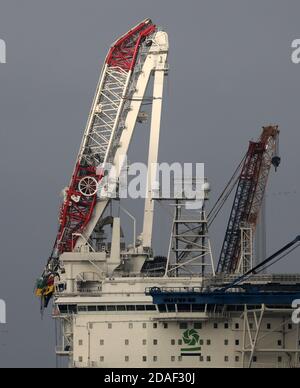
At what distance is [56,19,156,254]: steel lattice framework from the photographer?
172875mm

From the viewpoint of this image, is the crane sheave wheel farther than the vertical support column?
No

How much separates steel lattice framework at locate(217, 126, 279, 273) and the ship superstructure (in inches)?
2.5

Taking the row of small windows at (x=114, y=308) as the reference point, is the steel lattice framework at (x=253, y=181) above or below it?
above

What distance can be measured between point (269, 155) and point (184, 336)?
1852 centimetres

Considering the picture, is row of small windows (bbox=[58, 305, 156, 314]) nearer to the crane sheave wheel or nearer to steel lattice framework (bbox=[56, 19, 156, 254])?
steel lattice framework (bbox=[56, 19, 156, 254])

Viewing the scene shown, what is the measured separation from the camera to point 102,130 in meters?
174

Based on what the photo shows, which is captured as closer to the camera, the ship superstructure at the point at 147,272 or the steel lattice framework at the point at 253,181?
the ship superstructure at the point at 147,272

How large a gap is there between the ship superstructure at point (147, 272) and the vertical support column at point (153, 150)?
0.20ft

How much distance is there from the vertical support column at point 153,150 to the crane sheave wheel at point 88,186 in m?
3.27

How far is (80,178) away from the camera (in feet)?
568

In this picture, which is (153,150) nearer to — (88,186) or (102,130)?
(102,130)

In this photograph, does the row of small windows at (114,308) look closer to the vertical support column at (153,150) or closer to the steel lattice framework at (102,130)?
the steel lattice framework at (102,130)

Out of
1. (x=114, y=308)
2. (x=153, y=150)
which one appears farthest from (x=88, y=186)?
(x=114, y=308)

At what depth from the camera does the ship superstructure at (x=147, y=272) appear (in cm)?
16512
